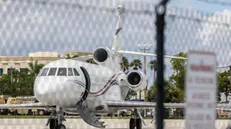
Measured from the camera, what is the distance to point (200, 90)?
482 centimetres

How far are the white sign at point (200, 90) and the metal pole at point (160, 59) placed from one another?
304 mm

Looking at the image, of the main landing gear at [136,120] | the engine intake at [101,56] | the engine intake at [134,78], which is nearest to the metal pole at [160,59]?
the engine intake at [101,56]

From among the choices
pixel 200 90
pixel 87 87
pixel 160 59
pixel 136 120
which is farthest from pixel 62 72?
pixel 200 90

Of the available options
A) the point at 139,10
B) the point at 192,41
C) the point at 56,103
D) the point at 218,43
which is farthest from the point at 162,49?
the point at 56,103

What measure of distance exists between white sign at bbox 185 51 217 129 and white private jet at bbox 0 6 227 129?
36.7 feet

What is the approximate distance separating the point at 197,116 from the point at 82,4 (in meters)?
1.78

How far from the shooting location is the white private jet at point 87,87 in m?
18.1

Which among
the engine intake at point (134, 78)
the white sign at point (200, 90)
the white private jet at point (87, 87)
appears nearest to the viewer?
the white sign at point (200, 90)

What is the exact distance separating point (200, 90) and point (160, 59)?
1.59 feet

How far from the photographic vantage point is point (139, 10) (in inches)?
237

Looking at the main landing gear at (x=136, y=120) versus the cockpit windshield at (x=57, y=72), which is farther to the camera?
the main landing gear at (x=136, y=120)

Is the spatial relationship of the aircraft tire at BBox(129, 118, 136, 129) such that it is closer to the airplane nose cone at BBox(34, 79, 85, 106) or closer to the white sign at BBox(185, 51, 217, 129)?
the airplane nose cone at BBox(34, 79, 85, 106)

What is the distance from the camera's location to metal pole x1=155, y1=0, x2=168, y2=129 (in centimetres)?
498

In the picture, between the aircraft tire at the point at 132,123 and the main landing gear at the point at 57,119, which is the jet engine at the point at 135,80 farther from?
the main landing gear at the point at 57,119
